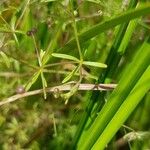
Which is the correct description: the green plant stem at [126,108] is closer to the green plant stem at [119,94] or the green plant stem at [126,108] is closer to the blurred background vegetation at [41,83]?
the green plant stem at [119,94]

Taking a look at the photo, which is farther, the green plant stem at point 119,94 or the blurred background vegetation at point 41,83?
the blurred background vegetation at point 41,83

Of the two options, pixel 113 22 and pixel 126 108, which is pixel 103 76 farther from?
pixel 113 22

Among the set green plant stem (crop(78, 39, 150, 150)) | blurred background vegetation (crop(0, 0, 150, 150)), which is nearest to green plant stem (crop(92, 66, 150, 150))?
green plant stem (crop(78, 39, 150, 150))

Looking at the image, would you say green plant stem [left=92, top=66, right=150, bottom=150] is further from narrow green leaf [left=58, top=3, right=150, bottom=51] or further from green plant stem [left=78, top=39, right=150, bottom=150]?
narrow green leaf [left=58, top=3, right=150, bottom=51]

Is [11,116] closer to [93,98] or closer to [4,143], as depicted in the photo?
[4,143]

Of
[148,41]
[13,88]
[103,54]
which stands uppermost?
[148,41]

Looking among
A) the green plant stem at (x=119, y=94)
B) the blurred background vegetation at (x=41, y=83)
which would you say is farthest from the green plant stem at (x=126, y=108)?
the blurred background vegetation at (x=41, y=83)

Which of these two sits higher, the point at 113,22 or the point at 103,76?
the point at 113,22

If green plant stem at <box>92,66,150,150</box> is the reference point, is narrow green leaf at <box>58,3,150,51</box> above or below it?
above

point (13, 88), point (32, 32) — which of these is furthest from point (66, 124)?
point (32, 32)

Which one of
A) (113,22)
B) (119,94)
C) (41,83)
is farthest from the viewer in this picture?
(41,83)

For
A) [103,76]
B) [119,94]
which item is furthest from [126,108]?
[103,76]
